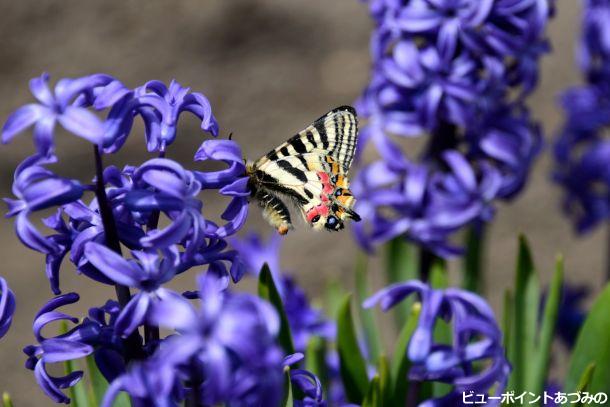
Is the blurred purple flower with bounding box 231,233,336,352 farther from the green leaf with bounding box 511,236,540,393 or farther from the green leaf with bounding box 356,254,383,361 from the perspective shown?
the green leaf with bounding box 511,236,540,393

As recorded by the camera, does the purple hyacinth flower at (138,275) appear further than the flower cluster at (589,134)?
No

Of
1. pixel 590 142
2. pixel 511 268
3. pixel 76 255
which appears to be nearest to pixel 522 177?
pixel 590 142

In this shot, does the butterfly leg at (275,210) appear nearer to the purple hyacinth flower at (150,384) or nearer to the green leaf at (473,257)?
the purple hyacinth flower at (150,384)

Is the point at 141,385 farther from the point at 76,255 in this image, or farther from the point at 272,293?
the point at 272,293

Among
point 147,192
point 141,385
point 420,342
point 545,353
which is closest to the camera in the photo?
point 141,385

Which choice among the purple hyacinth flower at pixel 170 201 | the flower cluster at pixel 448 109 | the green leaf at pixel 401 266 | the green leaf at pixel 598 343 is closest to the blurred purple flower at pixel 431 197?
the flower cluster at pixel 448 109
